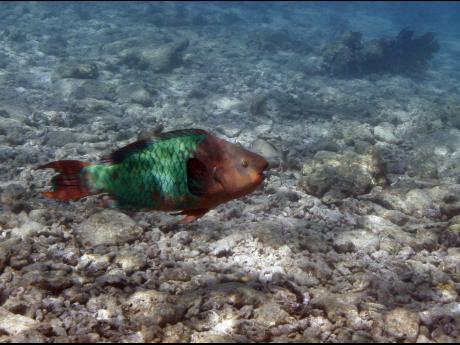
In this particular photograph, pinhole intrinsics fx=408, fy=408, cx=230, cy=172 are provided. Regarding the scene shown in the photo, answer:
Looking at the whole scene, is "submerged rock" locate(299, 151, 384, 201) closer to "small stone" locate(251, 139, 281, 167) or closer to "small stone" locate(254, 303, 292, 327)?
"small stone" locate(251, 139, 281, 167)

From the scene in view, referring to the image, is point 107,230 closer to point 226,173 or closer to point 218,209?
point 218,209

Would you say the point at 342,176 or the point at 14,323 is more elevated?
the point at 14,323

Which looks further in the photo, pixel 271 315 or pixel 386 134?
pixel 386 134

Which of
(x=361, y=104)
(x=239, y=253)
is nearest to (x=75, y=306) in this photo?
(x=239, y=253)

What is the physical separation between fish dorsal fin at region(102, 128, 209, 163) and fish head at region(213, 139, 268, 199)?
0.75 feet

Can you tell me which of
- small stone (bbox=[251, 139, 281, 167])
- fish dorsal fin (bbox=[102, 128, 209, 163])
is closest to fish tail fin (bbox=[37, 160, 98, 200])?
fish dorsal fin (bbox=[102, 128, 209, 163])

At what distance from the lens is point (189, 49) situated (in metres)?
17.3

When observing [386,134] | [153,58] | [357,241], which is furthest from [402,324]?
[153,58]

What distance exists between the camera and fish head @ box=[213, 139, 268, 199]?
6.95ft

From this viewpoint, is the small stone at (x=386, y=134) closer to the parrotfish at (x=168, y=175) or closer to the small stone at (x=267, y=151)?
the small stone at (x=267, y=151)

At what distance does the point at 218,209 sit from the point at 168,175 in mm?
3383

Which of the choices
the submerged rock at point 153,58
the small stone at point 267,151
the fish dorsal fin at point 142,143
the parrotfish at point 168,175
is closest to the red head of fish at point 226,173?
the parrotfish at point 168,175

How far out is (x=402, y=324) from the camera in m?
3.44

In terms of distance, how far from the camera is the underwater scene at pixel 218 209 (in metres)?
2.27
